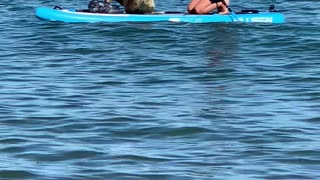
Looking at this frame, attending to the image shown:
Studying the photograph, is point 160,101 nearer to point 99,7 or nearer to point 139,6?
point 99,7

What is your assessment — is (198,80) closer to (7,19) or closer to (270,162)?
(270,162)

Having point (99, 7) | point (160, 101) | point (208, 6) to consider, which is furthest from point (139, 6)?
point (160, 101)

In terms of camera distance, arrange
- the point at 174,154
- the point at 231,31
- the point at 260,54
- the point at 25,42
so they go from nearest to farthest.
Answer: the point at 174,154
the point at 260,54
the point at 25,42
the point at 231,31

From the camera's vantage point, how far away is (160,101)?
9953 millimetres

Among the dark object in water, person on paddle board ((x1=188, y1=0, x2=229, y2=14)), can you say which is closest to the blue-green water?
the dark object in water

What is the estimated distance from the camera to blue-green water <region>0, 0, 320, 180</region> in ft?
24.2

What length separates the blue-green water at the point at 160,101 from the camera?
24.2ft

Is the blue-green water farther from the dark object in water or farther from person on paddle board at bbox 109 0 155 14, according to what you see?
person on paddle board at bbox 109 0 155 14

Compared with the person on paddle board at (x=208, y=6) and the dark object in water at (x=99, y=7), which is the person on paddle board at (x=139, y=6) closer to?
the dark object in water at (x=99, y=7)

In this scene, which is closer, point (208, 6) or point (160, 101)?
point (160, 101)

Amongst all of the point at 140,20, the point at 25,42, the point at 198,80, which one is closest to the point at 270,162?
the point at 198,80

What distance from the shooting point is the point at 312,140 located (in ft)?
26.6

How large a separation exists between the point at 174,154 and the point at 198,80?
12.6 feet

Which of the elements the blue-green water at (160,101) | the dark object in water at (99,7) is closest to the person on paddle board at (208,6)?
the blue-green water at (160,101)
